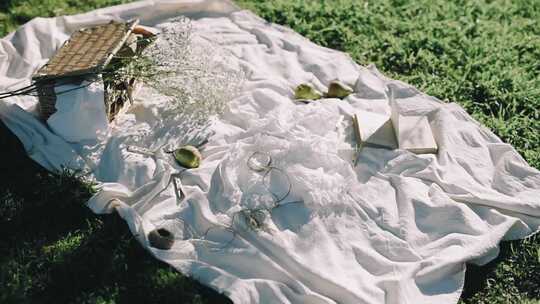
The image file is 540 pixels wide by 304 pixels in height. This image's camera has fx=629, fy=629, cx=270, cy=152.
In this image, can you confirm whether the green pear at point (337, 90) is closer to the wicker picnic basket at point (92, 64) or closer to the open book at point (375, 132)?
the open book at point (375, 132)

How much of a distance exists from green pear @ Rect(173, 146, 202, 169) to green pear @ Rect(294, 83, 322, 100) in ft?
3.58

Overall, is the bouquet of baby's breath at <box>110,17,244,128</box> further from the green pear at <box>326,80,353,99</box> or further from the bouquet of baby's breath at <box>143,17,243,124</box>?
the green pear at <box>326,80,353,99</box>

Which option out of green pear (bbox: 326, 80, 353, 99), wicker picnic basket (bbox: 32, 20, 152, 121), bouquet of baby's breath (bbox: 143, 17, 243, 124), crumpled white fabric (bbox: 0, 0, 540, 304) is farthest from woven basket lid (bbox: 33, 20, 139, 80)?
green pear (bbox: 326, 80, 353, 99)

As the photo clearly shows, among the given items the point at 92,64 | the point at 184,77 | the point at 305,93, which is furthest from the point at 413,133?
the point at 92,64

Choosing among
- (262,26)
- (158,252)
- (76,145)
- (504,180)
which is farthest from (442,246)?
(262,26)

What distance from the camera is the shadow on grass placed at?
3635 mm

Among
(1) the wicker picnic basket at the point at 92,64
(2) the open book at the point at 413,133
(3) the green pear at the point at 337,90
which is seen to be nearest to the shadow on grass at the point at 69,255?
(1) the wicker picnic basket at the point at 92,64

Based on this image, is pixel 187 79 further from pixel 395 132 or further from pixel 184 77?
pixel 395 132

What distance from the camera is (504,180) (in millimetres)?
4391

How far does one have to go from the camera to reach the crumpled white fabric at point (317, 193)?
374 centimetres

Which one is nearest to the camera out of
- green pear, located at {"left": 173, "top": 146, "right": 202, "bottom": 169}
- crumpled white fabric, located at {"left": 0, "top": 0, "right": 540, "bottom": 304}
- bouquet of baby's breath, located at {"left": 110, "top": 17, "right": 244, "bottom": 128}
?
crumpled white fabric, located at {"left": 0, "top": 0, "right": 540, "bottom": 304}

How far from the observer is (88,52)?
463 centimetres

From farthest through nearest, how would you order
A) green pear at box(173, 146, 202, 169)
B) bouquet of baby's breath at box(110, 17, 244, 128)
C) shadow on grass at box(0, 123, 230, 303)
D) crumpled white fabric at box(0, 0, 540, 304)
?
bouquet of baby's breath at box(110, 17, 244, 128) < green pear at box(173, 146, 202, 169) < crumpled white fabric at box(0, 0, 540, 304) < shadow on grass at box(0, 123, 230, 303)

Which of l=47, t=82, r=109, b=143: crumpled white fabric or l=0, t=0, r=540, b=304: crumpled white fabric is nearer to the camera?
l=0, t=0, r=540, b=304: crumpled white fabric
